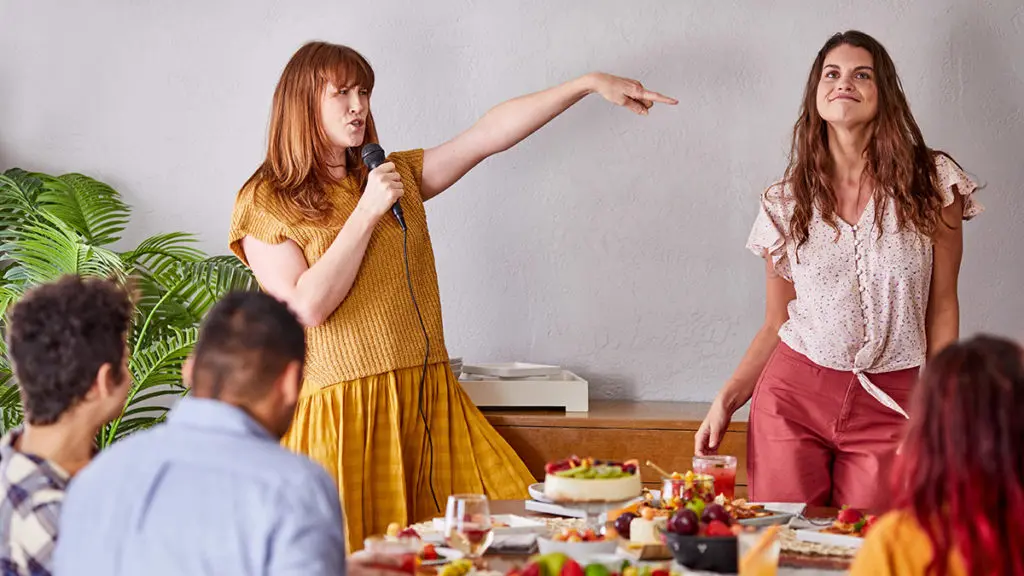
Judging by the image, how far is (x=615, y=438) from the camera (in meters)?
3.21

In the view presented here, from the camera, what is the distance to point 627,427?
321 cm

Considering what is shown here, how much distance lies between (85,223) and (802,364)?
2070 millimetres

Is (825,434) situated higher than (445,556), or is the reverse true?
(825,434)

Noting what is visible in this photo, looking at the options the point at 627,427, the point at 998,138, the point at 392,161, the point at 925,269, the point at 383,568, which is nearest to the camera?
the point at 383,568

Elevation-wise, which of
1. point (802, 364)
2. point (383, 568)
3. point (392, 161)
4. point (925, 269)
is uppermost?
point (392, 161)

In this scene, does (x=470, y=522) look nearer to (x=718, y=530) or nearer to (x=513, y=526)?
(x=513, y=526)

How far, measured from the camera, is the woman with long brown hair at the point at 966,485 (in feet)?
4.25

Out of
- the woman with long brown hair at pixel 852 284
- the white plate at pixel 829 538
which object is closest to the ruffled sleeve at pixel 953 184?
the woman with long brown hair at pixel 852 284

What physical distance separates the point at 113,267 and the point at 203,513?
2.06 meters

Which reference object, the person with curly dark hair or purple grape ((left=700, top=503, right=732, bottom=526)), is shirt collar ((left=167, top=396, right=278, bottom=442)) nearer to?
the person with curly dark hair

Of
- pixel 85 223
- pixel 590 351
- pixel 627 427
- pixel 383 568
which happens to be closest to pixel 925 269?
pixel 627 427

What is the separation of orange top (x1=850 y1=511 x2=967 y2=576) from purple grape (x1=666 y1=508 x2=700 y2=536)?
41 cm

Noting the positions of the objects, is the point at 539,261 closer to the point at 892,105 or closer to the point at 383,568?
the point at 892,105

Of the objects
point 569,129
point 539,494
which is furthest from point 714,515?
point 569,129
